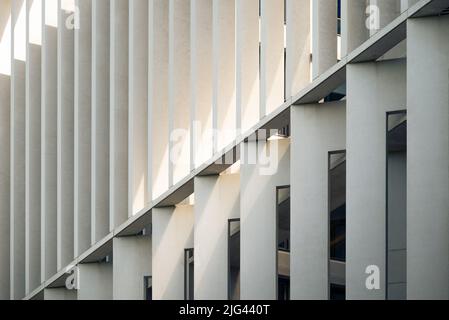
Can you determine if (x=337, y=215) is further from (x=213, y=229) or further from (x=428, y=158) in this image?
(x=428, y=158)

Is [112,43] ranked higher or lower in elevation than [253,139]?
higher

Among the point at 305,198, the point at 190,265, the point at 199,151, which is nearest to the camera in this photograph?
the point at 305,198

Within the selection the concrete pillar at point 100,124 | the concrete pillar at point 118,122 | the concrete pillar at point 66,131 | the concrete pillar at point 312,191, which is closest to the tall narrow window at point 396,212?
the concrete pillar at point 312,191

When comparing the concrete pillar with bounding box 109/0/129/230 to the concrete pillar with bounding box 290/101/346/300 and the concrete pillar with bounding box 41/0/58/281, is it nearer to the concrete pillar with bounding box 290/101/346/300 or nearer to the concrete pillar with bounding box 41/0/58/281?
the concrete pillar with bounding box 41/0/58/281

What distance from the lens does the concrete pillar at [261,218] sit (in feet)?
51.6

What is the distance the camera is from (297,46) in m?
15.1

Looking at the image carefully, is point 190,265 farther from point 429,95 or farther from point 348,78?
point 429,95

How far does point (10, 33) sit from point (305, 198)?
37.1 feet

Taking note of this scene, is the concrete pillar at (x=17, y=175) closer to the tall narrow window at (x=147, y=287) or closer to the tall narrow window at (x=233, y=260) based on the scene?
the tall narrow window at (x=147, y=287)

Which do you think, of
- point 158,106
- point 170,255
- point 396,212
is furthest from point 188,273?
point 396,212

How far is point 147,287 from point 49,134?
4.34m

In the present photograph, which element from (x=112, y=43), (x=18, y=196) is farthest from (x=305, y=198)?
(x=18, y=196)
